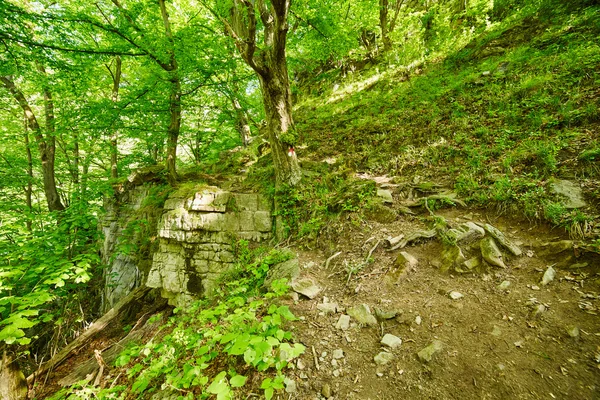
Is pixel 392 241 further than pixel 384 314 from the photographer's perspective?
Yes

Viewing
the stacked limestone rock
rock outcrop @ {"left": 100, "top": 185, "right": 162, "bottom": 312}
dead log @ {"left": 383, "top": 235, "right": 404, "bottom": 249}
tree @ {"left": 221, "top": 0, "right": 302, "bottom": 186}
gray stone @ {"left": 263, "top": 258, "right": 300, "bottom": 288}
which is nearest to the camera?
dead log @ {"left": 383, "top": 235, "right": 404, "bottom": 249}

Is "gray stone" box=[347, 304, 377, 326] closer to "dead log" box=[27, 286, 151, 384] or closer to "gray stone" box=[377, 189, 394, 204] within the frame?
"gray stone" box=[377, 189, 394, 204]

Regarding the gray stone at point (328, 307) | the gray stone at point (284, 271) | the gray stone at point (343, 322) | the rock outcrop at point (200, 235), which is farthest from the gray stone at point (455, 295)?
the rock outcrop at point (200, 235)

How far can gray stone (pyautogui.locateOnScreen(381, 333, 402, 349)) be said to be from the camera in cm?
227

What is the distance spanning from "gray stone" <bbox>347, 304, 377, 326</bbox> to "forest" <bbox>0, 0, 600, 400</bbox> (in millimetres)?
26

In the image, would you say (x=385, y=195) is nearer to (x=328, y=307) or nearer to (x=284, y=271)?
(x=284, y=271)

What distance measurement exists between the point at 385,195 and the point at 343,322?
255 cm

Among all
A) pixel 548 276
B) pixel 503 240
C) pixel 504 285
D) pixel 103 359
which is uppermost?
pixel 503 240

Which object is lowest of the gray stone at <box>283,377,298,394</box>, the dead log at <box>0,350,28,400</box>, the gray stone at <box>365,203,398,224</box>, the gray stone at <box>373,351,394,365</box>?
the dead log at <box>0,350,28,400</box>

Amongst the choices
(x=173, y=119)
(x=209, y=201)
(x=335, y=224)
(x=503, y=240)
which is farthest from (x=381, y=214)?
(x=173, y=119)

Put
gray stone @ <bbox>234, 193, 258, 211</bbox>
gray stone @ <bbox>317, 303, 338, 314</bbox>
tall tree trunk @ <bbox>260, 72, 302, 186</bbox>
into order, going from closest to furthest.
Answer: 1. gray stone @ <bbox>317, 303, 338, 314</bbox>
2. tall tree trunk @ <bbox>260, 72, 302, 186</bbox>
3. gray stone @ <bbox>234, 193, 258, 211</bbox>

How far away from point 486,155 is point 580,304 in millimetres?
2853

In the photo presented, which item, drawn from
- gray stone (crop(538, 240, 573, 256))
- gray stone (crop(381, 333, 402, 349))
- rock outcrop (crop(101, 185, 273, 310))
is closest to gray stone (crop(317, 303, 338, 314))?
gray stone (crop(381, 333, 402, 349))

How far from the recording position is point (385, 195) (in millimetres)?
4414
